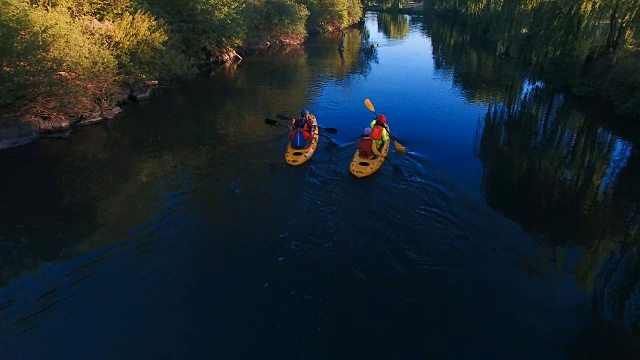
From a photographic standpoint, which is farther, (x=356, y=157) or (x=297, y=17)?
(x=297, y=17)

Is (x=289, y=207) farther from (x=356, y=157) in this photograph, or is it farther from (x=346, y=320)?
(x=346, y=320)

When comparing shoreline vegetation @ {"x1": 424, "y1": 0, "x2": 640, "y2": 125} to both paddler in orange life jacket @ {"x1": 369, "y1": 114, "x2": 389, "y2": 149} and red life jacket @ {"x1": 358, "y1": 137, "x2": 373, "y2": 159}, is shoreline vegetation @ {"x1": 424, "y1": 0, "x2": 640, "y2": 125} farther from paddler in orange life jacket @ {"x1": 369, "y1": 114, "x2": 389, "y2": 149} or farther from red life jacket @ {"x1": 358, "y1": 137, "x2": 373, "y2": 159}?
red life jacket @ {"x1": 358, "y1": 137, "x2": 373, "y2": 159}

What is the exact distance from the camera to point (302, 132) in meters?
18.6

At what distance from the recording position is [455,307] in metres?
11.1

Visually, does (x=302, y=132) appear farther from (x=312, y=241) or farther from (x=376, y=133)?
(x=312, y=241)

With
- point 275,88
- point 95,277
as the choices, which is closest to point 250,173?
point 95,277

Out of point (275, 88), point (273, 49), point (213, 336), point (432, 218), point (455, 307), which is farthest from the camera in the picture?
point (273, 49)

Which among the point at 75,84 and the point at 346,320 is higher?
the point at 75,84

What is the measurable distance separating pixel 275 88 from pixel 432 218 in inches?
853

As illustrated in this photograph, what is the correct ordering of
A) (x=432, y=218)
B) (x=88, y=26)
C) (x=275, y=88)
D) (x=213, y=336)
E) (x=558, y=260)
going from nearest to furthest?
1. (x=213, y=336)
2. (x=558, y=260)
3. (x=432, y=218)
4. (x=88, y=26)
5. (x=275, y=88)

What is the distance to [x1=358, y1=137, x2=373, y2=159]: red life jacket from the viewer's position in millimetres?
17500

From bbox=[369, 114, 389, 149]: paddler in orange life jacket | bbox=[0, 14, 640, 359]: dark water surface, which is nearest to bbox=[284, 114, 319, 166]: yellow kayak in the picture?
bbox=[0, 14, 640, 359]: dark water surface

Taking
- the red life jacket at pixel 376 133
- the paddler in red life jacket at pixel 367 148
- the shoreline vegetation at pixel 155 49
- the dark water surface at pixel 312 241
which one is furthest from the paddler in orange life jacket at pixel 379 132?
the shoreline vegetation at pixel 155 49

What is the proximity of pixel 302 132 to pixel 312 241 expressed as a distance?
6.68 metres
